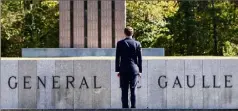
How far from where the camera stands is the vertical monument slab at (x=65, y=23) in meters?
19.7

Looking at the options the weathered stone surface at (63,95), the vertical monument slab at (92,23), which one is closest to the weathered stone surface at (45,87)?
the weathered stone surface at (63,95)

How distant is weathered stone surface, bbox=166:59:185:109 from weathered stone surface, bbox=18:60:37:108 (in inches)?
121

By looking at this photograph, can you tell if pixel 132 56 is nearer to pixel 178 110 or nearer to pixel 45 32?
pixel 178 110

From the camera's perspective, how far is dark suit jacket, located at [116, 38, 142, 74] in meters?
11.9

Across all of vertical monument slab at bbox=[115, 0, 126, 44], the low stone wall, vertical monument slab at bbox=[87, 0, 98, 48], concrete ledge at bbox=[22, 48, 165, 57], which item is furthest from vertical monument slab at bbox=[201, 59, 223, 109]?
vertical monument slab at bbox=[87, 0, 98, 48]

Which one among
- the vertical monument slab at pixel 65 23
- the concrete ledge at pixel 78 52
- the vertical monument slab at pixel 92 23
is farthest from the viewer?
the vertical monument slab at pixel 65 23

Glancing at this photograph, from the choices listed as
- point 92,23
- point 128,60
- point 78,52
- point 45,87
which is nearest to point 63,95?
point 45,87

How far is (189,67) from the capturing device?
13.4 meters

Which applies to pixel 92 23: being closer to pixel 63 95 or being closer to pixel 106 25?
A: pixel 106 25

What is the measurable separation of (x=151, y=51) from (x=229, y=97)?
575cm

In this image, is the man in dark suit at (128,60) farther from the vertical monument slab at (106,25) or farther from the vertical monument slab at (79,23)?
the vertical monument slab at (79,23)

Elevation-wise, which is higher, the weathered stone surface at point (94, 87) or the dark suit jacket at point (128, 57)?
the dark suit jacket at point (128, 57)

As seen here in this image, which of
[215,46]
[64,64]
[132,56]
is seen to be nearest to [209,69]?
[132,56]

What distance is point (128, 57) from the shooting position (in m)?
11.9
